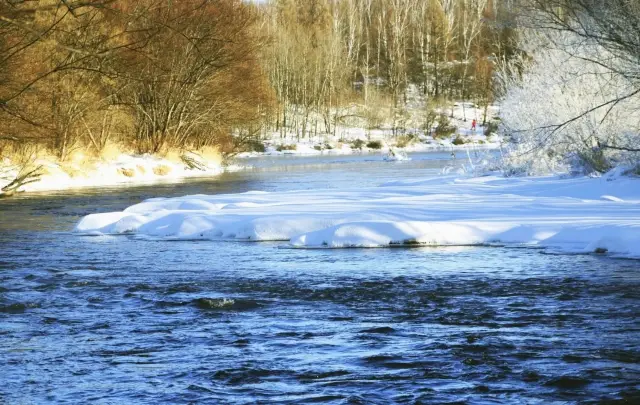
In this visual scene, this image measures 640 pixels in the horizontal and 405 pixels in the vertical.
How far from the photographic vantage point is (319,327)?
21.6ft

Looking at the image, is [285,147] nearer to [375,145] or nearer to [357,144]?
[357,144]

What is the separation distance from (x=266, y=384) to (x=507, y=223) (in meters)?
7.43

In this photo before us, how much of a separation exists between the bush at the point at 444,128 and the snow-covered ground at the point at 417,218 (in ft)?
167

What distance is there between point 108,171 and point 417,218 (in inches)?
796

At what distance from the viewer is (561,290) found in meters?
7.86

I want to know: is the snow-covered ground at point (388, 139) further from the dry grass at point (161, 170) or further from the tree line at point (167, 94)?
the dry grass at point (161, 170)

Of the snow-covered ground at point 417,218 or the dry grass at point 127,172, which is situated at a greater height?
the dry grass at point 127,172

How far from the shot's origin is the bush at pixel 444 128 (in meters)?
68.7

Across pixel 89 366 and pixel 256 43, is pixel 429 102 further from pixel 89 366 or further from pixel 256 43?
pixel 89 366

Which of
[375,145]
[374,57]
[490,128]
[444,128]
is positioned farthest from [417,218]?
[374,57]

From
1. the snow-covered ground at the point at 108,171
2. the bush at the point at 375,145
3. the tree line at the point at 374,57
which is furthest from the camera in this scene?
the tree line at the point at 374,57

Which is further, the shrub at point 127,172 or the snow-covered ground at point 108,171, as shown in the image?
the shrub at point 127,172

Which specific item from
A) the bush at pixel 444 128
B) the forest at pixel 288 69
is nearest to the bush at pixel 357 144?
the forest at pixel 288 69

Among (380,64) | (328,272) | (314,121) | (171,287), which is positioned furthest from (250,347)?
(380,64)
